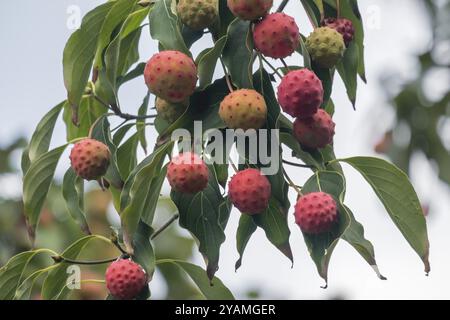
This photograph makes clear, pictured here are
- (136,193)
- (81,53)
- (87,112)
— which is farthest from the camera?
(87,112)

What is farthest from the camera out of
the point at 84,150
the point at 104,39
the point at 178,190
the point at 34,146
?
the point at 34,146

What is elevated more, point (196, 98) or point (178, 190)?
point (196, 98)

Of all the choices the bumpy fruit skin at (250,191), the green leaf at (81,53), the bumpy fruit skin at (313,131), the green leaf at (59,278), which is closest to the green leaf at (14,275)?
the green leaf at (59,278)

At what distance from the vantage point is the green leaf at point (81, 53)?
2.23 m

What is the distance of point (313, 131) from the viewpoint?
197 cm

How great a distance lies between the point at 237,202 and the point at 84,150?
→ 0.35 metres

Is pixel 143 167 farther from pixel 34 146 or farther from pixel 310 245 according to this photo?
pixel 34 146

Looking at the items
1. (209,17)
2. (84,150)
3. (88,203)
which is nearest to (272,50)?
(209,17)

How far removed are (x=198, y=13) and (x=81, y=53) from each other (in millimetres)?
385

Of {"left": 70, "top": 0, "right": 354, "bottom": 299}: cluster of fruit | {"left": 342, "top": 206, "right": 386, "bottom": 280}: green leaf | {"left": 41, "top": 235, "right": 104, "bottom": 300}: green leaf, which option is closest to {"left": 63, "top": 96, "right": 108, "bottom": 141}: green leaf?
{"left": 41, "top": 235, "right": 104, "bottom": 300}: green leaf

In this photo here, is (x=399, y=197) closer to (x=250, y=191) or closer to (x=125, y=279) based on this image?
(x=250, y=191)

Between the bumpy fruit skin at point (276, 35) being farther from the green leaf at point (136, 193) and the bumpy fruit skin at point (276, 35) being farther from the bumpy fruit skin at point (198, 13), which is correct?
the green leaf at point (136, 193)

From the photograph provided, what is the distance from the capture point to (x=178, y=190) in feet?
6.29

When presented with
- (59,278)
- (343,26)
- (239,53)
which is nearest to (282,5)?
(343,26)
